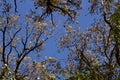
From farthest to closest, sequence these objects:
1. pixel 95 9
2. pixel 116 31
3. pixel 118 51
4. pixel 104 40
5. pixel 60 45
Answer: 1. pixel 60 45
2. pixel 104 40
3. pixel 95 9
4. pixel 118 51
5. pixel 116 31

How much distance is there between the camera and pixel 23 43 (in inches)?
951

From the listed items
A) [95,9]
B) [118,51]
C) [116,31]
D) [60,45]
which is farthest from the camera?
[60,45]

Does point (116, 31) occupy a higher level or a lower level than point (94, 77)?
higher

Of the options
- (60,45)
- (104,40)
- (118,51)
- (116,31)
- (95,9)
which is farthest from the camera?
(60,45)

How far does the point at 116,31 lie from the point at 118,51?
790cm

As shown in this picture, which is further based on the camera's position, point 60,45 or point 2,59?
point 60,45

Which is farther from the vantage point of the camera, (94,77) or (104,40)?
(104,40)

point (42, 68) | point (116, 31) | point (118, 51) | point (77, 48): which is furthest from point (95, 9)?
point (116, 31)

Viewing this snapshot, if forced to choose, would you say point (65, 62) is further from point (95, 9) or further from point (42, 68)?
point (95, 9)

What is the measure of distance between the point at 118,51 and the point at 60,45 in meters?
7.61

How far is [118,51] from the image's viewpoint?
17406mm

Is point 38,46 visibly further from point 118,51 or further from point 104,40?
point 118,51

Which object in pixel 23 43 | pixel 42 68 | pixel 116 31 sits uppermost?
pixel 116 31

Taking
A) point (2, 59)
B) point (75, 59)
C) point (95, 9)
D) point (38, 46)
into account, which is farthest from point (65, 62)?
point (95, 9)
